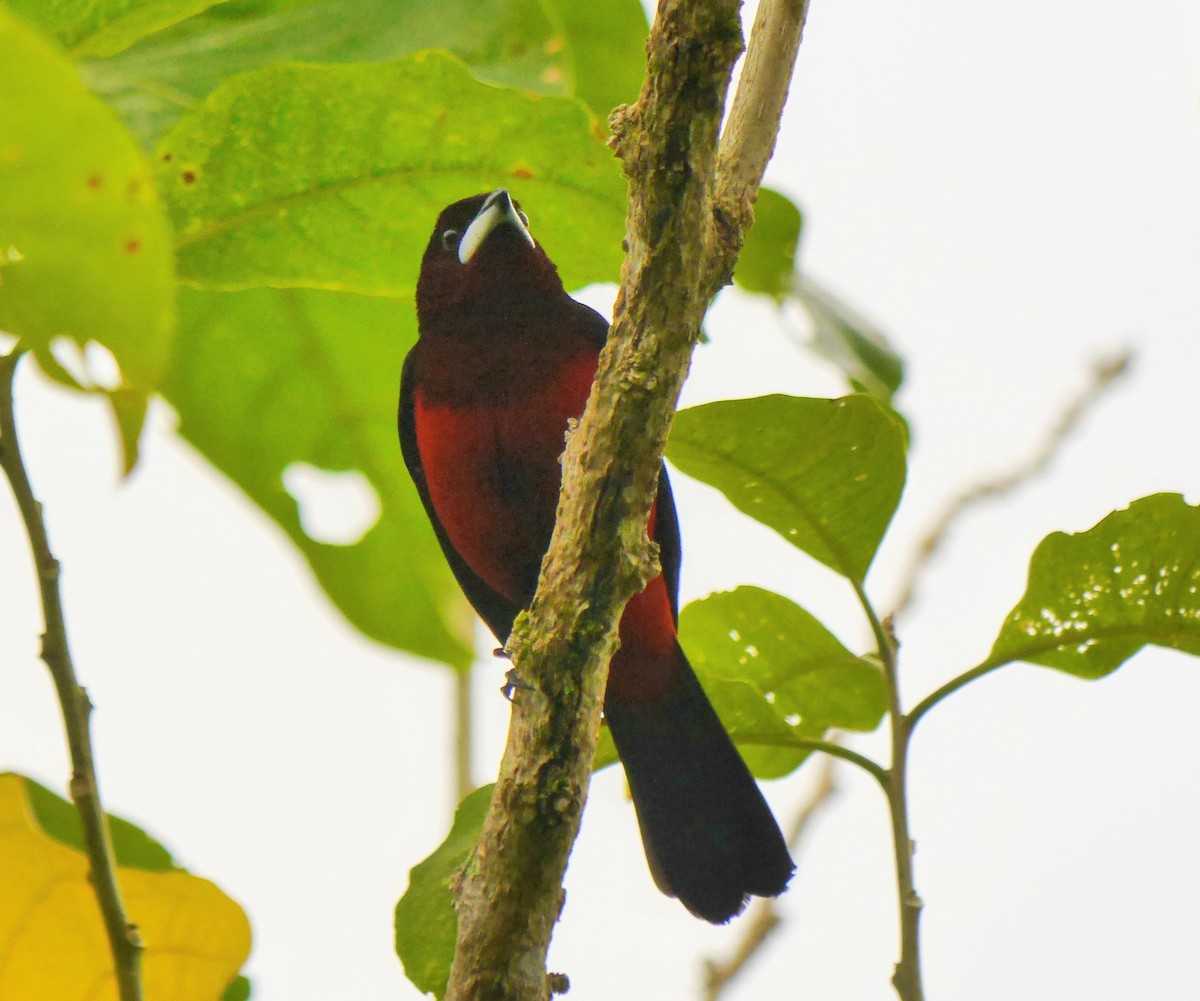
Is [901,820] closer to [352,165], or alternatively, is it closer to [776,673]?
[776,673]

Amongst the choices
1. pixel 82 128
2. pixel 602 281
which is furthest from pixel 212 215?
pixel 82 128

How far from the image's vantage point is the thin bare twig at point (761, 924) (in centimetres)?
226

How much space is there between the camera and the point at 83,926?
1.72 meters

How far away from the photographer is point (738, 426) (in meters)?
1.78

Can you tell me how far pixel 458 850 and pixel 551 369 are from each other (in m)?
1.13

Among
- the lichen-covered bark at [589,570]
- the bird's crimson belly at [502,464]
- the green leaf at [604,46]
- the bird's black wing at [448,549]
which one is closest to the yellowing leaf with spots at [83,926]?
the lichen-covered bark at [589,570]

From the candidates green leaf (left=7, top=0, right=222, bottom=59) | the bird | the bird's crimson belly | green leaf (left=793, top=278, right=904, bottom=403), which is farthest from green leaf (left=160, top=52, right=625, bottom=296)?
the bird's crimson belly

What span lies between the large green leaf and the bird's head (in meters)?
1.00

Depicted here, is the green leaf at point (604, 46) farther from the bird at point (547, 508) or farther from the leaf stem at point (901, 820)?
the leaf stem at point (901, 820)

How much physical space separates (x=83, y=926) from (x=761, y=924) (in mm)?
1194

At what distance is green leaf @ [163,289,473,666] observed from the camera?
277cm

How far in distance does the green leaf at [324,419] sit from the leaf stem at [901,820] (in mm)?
1147

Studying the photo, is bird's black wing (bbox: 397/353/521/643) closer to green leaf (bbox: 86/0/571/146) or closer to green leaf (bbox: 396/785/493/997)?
green leaf (bbox: 86/0/571/146)

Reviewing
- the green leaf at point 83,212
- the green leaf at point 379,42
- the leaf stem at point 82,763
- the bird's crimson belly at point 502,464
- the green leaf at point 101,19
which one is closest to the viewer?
the green leaf at point 83,212
